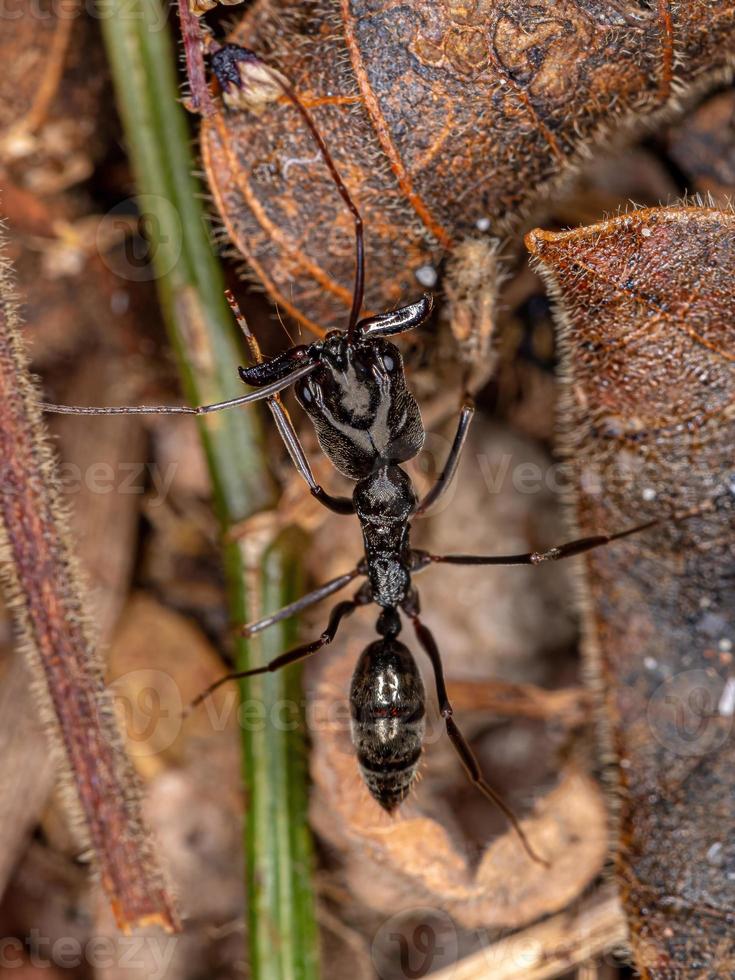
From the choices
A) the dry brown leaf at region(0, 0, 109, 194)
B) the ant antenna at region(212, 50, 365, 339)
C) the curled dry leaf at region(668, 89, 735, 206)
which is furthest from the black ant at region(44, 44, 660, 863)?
the curled dry leaf at region(668, 89, 735, 206)

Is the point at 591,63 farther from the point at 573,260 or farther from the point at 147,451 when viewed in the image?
the point at 147,451

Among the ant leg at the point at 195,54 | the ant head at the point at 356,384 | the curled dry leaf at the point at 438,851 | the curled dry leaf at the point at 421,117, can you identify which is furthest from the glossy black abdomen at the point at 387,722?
the ant leg at the point at 195,54

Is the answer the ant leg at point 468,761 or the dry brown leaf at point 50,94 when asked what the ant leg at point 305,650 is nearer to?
the ant leg at point 468,761

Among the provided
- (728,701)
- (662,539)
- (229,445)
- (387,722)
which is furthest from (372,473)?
(728,701)

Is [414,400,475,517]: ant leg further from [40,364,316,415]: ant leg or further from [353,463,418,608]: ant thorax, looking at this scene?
[40,364,316,415]: ant leg

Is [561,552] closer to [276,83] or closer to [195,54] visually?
[276,83]

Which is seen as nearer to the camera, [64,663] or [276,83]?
[276,83]

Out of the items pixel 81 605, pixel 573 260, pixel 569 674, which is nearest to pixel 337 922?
pixel 569 674
